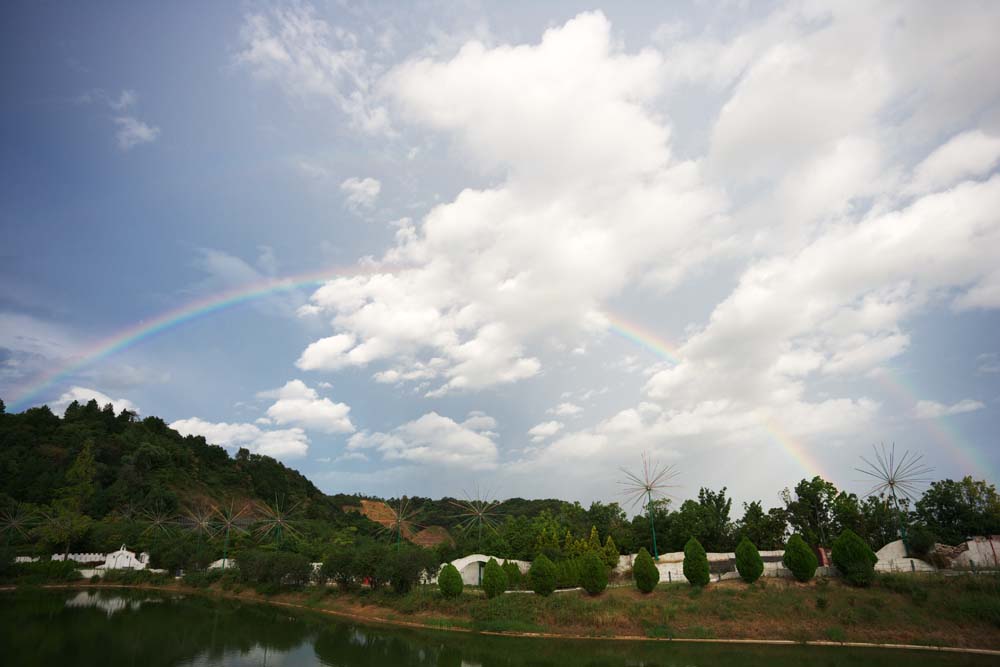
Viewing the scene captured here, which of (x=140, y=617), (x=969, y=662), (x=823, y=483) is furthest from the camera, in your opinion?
(x=823, y=483)

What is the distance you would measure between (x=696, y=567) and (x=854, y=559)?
30.4ft

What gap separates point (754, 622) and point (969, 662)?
9636 millimetres

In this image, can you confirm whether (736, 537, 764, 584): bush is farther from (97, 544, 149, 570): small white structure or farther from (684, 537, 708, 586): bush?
(97, 544, 149, 570): small white structure

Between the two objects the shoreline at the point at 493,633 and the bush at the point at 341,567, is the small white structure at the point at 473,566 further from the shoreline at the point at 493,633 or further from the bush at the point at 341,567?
the shoreline at the point at 493,633

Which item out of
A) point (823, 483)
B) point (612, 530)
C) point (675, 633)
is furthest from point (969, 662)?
point (612, 530)

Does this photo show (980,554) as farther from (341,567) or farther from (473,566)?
(341,567)

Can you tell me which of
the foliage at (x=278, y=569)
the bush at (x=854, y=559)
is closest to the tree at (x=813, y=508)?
the bush at (x=854, y=559)

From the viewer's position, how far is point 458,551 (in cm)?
5719

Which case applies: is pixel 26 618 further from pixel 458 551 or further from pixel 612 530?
pixel 612 530

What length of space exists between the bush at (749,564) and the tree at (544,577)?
1232cm

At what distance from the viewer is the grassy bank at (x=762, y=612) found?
2908cm

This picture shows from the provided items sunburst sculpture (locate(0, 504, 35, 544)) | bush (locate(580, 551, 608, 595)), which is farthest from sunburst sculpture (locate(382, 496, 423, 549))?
sunburst sculpture (locate(0, 504, 35, 544))

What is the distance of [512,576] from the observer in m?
43.8

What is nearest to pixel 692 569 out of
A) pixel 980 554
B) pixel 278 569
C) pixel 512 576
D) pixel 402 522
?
pixel 512 576
